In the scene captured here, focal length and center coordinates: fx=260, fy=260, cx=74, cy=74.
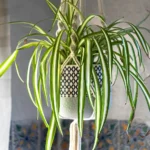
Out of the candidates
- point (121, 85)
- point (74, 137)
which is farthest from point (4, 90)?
point (121, 85)

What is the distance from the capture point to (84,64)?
2.35ft

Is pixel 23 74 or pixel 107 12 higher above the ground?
pixel 107 12

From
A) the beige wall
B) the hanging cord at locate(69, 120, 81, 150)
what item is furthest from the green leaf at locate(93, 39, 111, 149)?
the beige wall

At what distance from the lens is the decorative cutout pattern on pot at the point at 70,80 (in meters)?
0.81

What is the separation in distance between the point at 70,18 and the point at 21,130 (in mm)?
662

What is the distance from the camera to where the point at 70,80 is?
2.67 ft

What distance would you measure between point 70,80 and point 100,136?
0.60 meters

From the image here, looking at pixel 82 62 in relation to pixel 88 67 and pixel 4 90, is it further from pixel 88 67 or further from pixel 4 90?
pixel 4 90

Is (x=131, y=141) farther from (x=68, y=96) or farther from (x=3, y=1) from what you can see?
(x=3, y=1)

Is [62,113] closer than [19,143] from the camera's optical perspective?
Yes

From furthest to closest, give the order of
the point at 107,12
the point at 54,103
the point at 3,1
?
1. the point at 107,12
2. the point at 3,1
3. the point at 54,103

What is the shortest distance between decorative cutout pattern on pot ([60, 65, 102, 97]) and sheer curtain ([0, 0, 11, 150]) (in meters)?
0.49

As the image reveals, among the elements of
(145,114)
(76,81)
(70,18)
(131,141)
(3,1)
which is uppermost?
(3,1)

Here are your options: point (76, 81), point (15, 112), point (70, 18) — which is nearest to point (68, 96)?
point (76, 81)
